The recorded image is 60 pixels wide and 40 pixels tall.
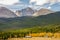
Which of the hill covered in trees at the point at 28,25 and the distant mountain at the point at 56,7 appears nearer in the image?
the hill covered in trees at the point at 28,25

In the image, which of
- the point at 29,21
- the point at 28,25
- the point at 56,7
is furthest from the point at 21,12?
the point at 56,7

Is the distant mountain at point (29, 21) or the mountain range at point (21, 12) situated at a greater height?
the mountain range at point (21, 12)

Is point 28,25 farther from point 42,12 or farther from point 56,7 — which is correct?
point 56,7

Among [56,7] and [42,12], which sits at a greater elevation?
[56,7]

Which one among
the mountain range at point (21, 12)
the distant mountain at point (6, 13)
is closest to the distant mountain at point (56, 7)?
the mountain range at point (21, 12)

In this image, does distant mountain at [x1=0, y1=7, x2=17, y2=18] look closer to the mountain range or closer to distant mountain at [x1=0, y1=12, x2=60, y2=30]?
the mountain range

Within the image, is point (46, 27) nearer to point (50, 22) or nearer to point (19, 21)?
point (50, 22)

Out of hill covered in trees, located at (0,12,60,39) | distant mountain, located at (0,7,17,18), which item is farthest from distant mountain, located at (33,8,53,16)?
distant mountain, located at (0,7,17,18)

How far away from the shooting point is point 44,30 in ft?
24.3

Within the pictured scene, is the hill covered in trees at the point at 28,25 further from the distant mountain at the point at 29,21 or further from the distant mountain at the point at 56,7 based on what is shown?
the distant mountain at the point at 56,7

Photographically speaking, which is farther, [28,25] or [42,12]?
[42,12]

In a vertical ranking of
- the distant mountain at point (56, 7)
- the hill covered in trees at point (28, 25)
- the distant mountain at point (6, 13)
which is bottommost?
the hill covered in trees at point (28, 25)

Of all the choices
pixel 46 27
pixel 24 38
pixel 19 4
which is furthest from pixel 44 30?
pixel 19 4

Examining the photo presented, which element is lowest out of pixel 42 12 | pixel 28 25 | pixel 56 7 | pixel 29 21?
pixel 28 25
